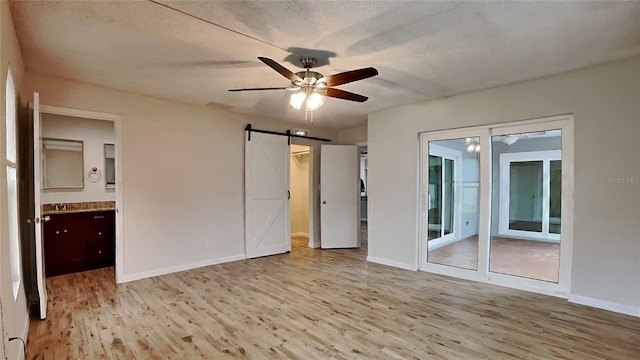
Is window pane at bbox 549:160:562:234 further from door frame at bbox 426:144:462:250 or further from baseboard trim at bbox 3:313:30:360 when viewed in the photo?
baseboard trim at bbox 3:313:30:360

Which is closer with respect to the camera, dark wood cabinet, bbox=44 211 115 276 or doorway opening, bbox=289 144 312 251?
dark wood cabinet, bbox=44 211 115 276

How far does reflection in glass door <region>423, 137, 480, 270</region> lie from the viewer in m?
4.32

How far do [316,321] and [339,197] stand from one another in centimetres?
346

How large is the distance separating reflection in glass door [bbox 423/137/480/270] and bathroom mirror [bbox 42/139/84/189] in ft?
18.3

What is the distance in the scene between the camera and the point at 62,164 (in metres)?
5.03

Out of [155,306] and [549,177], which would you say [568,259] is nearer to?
[549,177]

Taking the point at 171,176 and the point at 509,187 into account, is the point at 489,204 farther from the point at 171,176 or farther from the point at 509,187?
the point at 171,176

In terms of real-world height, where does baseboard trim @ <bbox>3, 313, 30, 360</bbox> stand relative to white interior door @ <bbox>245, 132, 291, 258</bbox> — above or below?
below

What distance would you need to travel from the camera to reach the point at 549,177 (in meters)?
3.92

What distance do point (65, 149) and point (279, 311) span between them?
454cm

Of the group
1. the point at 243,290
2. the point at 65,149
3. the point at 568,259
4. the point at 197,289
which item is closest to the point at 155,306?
the point at 197,289

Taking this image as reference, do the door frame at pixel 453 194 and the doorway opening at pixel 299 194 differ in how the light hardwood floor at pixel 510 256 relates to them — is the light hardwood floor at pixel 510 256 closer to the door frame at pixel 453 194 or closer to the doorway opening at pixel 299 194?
the door frame at pixel 453 194

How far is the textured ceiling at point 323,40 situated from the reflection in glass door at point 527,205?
0.92 meters

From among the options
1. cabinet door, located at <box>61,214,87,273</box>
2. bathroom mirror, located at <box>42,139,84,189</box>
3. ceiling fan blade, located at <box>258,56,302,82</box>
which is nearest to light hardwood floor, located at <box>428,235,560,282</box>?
ceiling fan blade, located at <box>258,56,302,82</box>
